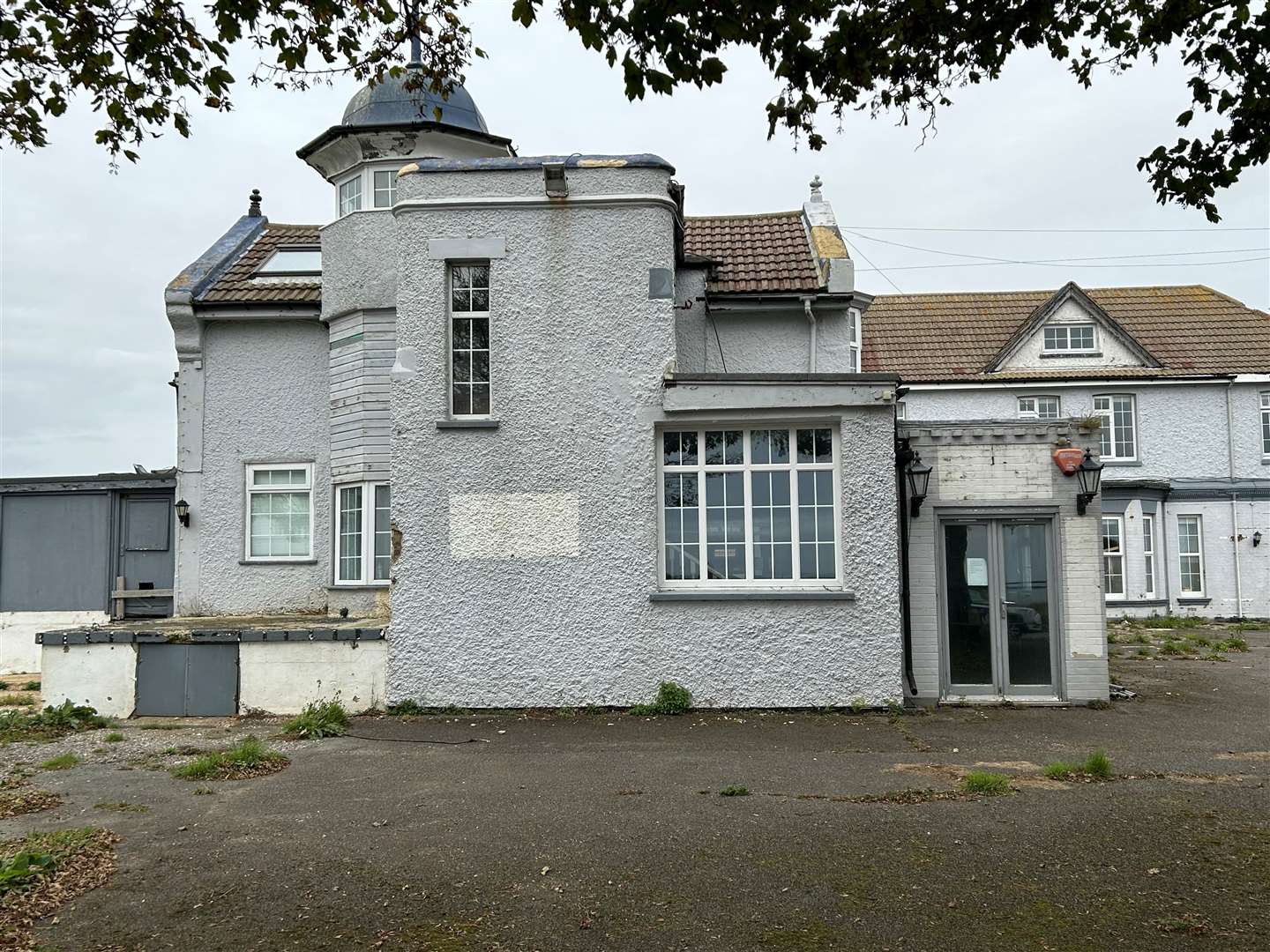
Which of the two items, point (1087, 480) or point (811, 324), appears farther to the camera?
point (811, 324)

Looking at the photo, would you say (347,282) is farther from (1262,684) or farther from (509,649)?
(1262,684)

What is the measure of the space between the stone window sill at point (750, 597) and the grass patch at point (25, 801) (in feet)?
19.4

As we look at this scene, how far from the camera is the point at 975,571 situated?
39.4 feet

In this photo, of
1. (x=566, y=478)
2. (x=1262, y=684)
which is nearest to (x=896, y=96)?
(x=566, y=478)

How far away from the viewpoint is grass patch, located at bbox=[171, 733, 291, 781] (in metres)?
Answer: 8.67

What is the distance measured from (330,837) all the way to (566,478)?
556 centimetres

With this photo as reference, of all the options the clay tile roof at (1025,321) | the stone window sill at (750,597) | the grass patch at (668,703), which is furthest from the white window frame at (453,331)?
the clay tile roof at (1025,321)

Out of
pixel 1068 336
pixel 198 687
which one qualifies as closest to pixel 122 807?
pixel 198 687

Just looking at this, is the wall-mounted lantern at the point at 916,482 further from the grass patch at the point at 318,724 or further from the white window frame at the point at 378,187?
the white window frame at the point at 378,187

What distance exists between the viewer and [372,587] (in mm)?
14180

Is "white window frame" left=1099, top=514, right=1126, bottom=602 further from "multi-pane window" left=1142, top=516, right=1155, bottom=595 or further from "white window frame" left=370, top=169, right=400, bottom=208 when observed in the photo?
"white window frame" left=370, top=169, right=400, bottom=208

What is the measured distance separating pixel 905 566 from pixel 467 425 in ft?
17.5

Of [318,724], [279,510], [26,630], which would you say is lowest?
[318,724]

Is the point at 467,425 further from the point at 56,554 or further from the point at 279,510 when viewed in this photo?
the point at 56,554
